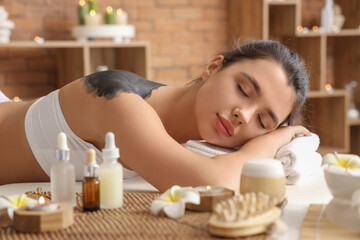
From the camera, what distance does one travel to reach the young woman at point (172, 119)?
1.44m

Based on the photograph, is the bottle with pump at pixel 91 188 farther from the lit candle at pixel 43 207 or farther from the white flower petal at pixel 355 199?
the white flower petal at pixel 355 199

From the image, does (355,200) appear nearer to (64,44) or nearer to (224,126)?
(224,126)

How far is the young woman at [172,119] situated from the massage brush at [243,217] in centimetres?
33

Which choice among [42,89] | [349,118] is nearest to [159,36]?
[42,89]

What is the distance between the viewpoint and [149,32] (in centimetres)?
430

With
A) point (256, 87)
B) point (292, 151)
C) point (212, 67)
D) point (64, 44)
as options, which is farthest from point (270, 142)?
point (64, 44)

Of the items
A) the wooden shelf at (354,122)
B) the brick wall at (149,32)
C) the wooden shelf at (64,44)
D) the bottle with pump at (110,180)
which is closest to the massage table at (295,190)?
the bottle with pump at (110,180)

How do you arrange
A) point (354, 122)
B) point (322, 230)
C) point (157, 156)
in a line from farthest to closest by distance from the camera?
point (354, 122)
point (157, 156)
point (322, 230)

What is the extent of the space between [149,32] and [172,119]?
2512 mm

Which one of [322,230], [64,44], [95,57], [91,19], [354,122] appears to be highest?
[91,19]

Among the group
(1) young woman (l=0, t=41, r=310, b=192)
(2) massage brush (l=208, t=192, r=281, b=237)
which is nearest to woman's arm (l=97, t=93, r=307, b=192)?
(1) young woman (l=0, t=41, r=310, b=192)

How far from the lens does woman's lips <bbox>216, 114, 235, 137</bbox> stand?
5.48 ft

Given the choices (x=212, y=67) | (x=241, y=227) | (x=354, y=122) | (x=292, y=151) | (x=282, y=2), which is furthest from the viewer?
(x=354, y=122)

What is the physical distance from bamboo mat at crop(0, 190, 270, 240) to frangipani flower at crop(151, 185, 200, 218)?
14 mm
